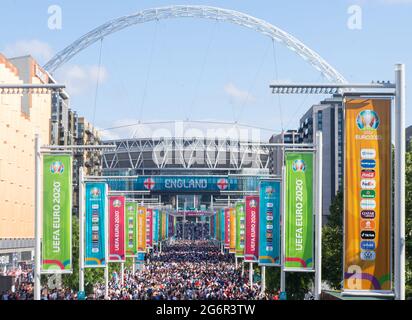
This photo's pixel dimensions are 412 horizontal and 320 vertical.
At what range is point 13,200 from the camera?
98.4 m

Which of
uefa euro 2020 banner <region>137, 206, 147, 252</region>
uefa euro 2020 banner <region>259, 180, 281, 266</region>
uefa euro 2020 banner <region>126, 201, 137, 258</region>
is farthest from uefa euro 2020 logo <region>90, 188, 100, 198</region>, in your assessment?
uefa euro 2020 banner <region>137, 206, 147, 252</region>

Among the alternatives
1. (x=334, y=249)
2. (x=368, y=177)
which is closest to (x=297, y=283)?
(x=334, y=249)

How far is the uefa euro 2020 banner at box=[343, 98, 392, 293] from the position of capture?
22.2m

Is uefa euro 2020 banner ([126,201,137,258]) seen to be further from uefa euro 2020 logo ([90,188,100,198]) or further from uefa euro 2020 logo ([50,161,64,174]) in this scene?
uefa euro 2020 logo ([50,161,64,174])

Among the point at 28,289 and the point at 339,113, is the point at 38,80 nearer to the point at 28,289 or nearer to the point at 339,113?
the point at 28,289

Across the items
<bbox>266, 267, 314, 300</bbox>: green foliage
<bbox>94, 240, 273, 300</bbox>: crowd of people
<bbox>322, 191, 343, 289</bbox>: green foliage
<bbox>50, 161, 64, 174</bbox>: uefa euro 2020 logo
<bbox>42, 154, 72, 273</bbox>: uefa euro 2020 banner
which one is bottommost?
<bbox>94, 240, 273, 300</bbox>: crowd of people

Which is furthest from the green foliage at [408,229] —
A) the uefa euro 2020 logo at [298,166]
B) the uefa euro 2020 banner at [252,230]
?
the uefa euro 2020 logo at [298,166]

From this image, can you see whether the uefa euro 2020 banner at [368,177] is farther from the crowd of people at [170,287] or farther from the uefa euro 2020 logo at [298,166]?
the crowd of people at [170,287]

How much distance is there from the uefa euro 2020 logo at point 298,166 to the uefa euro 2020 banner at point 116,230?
22.1 m

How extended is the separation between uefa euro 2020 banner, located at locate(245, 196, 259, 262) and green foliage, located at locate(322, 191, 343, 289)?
426cm

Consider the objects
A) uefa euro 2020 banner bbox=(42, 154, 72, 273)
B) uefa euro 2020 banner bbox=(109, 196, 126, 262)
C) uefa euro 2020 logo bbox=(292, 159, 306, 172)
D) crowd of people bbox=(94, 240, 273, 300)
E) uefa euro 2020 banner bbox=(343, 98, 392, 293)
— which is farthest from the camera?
crowd of people bbox=(94, 240, 273, 300)

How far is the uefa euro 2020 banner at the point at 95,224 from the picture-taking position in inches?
1804

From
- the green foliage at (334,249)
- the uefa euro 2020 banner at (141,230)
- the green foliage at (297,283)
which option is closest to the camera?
the green foliage at (297,283)
